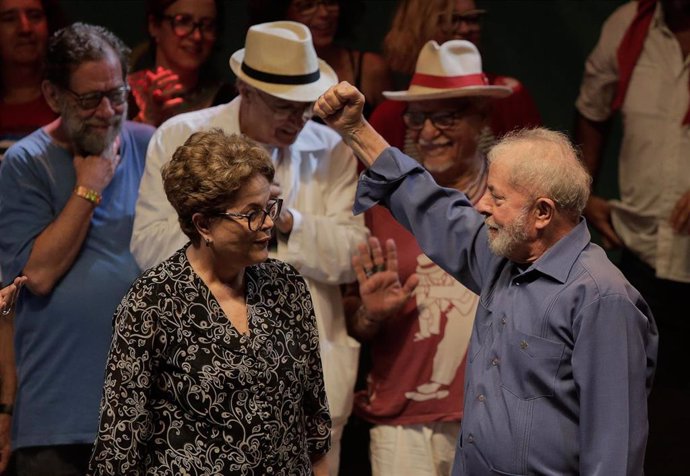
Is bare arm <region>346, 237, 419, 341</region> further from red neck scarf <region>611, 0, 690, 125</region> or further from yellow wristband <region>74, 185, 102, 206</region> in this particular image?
red neck scarf <region>611, 0, 690, 125</region>

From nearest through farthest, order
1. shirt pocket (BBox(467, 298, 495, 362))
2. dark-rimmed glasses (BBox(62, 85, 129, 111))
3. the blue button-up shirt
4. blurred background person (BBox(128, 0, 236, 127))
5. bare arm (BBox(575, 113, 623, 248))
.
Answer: the blue button-up shirt < shirt pocket (BBox(467, 298, 495, 362)) < dark-rimmed glasses (BBox(62, 85, 129, 111)) < blurred background person (BBox(128, 0, 236, 127)) < bare arm (BBox(575, 113, 623, 248))

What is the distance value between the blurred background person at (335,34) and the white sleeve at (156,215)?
1006 mm

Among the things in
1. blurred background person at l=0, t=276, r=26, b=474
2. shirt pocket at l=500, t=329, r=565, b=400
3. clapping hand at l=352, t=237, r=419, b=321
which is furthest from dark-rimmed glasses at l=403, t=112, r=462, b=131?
blurred background person at l=0, t=276, r=26, b=474

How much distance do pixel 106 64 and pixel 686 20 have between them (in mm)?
2394

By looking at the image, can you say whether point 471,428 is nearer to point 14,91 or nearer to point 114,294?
point 114,294

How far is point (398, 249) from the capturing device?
14.1ft

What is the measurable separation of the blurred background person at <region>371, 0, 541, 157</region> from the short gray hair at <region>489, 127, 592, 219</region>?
1.31m

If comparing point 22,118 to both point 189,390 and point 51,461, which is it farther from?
point 189,390

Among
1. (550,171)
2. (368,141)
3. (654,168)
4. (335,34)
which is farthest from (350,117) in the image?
(654,168)

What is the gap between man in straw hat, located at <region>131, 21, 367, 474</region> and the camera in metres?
3.96

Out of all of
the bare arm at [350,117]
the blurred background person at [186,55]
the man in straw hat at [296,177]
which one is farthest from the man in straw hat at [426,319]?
the blurred background person at [186,55]

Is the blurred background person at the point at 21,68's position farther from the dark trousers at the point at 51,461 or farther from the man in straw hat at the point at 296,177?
the dark trousers at the point at 51,461

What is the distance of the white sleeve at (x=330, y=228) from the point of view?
13.1ft

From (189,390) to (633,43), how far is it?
2.82m
